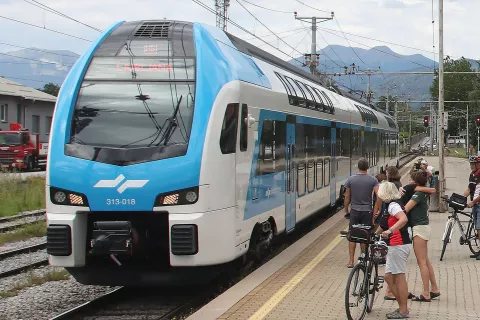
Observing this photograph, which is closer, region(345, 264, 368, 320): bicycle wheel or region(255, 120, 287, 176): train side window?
region(345, 264, 368, 320): bicycle wheel

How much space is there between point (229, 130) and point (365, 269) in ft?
8.29

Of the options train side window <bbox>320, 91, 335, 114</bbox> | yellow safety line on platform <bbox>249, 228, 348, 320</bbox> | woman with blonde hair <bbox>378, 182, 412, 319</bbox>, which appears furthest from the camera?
train side window <bbox>320, 91, 335, 114</bbox>

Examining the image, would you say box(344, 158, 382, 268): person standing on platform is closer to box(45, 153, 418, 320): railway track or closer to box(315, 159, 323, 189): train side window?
box(45, 153, 418, 320): railway track

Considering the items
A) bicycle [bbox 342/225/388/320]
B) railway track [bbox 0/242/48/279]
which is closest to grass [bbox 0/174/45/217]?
railway track [bbox 0/242/48/279]

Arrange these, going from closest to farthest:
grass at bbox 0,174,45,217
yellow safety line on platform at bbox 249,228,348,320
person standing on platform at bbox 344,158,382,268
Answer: yellow safety line on platform at bbox 249,228,348,320, person standing on platform at bbox 344,158,382,268, grass at bbox 0,174,45,217

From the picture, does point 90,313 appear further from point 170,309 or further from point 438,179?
point 438,179

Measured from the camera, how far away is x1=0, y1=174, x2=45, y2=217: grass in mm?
21812

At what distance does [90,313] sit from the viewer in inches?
340

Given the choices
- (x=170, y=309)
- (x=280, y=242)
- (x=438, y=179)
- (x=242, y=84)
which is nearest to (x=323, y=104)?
(x=280, y=242)

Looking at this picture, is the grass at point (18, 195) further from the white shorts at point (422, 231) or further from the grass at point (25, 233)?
the white shorts at point (422, 231)

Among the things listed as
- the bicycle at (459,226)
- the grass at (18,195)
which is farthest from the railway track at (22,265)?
the grass at (18,195)

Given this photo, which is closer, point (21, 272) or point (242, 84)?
point (242, 84)

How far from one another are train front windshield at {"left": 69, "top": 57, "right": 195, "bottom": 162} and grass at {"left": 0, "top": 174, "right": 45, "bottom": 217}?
1302cm

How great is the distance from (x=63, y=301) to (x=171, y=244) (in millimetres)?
2313
